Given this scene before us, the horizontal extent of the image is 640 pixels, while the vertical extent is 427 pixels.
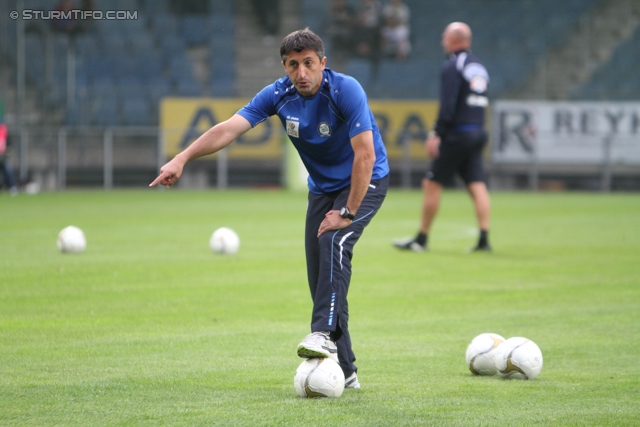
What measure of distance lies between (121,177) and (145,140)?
140cm

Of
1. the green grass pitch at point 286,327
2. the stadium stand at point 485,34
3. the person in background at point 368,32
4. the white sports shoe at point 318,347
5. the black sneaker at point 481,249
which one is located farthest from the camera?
the stadium stand at point 485,34

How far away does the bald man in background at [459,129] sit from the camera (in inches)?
448

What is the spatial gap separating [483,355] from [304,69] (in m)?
1.90

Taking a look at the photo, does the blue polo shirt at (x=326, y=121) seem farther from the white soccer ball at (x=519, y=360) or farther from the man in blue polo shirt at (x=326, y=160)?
the white soccer ball at (x=519, y=360)

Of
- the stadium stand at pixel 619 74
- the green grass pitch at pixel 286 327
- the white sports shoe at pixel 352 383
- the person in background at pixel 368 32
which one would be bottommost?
the green grass pitch at pixel 286 327

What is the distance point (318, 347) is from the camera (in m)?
4.66

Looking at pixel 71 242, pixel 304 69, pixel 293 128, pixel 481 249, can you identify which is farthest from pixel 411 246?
pixel 304 69

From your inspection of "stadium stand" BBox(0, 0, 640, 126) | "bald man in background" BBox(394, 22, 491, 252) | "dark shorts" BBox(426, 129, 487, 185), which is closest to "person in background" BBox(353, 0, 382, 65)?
"stadium stand" BBox(0, 0, 640, 126)

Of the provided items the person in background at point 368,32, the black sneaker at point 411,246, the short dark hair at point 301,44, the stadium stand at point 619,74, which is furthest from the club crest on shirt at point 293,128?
the stadium stand at point 619,74

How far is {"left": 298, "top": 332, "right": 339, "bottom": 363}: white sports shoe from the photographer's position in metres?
4.63

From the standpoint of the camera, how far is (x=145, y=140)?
28312 mm

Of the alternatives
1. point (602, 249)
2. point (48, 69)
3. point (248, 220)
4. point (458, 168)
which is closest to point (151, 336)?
point (458, 168)
